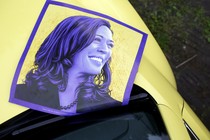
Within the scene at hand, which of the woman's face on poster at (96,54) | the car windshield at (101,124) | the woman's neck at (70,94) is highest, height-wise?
the woman's face on poster at (96,54)

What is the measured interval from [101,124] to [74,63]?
0.28m

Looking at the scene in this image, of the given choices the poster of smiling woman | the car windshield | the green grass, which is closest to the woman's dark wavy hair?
the poster of smiling woman

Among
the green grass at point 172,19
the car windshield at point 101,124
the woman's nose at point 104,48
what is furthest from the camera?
the green grass at point 172,19

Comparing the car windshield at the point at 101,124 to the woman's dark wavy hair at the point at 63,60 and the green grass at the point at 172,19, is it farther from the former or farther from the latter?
the green grass at the point at 172,19

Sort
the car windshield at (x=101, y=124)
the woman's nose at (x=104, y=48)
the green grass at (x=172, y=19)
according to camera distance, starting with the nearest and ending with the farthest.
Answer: the car windshield at (x=101, y=124) < the woman's nose at (x=104, y=48) < the green grass at (x=172, y=19)

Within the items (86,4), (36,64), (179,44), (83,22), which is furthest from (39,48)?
(179,44)

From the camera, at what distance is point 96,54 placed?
1.77 m

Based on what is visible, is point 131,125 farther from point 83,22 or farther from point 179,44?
point 179,44

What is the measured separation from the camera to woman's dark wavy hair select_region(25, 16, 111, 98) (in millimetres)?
1677

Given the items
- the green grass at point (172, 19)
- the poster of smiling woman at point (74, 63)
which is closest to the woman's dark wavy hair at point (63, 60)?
the poster of smiling woman at point (74, 63)

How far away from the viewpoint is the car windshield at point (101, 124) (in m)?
1.64

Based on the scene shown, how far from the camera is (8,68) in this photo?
170 cm

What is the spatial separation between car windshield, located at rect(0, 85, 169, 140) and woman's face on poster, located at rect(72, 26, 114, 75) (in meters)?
0.18

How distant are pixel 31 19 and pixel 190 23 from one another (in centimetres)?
188
